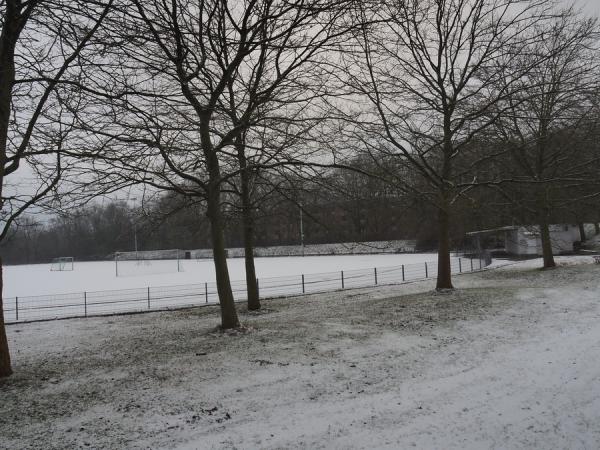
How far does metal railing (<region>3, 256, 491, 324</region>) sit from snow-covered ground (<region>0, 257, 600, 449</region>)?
26.1ft

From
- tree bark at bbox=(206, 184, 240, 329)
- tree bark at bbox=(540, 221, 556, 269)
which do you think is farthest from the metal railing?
tree bark at bbox=(206, 184, 240, 329)

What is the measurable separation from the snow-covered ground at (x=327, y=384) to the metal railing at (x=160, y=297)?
7.95 m

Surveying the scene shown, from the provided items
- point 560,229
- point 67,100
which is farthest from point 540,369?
point 560,229

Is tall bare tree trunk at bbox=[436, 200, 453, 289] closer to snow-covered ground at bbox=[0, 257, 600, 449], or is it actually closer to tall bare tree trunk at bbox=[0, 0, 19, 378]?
snow-covered ground at bbox=[0, 257, 600, 449]

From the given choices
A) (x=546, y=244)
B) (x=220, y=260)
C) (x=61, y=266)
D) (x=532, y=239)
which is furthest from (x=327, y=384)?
(x=61, y=266)

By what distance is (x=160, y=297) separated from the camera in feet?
70.0

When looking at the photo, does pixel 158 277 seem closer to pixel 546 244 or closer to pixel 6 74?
pixel 546 244

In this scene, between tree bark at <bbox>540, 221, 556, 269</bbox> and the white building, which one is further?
the white building

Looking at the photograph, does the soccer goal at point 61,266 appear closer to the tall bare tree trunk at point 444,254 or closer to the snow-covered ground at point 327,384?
the tall bare tree trunk at point 444,254

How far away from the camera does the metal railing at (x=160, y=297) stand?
19875mm

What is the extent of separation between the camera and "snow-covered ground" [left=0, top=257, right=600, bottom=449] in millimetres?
5188

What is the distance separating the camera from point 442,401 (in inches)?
237

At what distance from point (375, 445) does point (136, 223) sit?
9860 mm

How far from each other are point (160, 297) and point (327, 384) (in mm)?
16126
